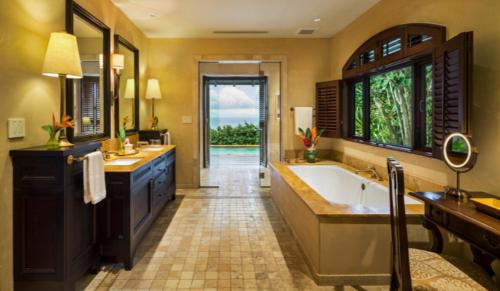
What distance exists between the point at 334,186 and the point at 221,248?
1993mm

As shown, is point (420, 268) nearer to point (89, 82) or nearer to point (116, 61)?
point (89, 82)

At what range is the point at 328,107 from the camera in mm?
5008

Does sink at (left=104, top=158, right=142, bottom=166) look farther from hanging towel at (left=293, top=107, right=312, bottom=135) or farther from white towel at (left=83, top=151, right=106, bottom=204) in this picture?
hanging towel at (left=293, top=107, right=312, bottom=135)

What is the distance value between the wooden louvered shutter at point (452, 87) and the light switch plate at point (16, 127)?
2.89m

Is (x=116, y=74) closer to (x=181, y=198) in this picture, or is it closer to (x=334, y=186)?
(x=181, y=198)

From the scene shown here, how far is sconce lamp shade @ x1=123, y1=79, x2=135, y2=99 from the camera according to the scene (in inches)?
167

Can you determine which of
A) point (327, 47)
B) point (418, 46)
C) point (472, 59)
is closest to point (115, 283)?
point (472, 59)

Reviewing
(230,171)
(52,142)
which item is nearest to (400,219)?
(52,142)

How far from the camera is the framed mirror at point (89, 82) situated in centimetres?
269

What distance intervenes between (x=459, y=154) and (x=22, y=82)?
2.91 m

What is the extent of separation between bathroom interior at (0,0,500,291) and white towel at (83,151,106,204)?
10 millimetres

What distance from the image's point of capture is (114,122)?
3770mm

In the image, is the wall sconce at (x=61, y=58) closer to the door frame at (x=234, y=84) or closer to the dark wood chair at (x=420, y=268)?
the dark wood chair at (x=420, y=268)

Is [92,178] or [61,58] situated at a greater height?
[61,58]
